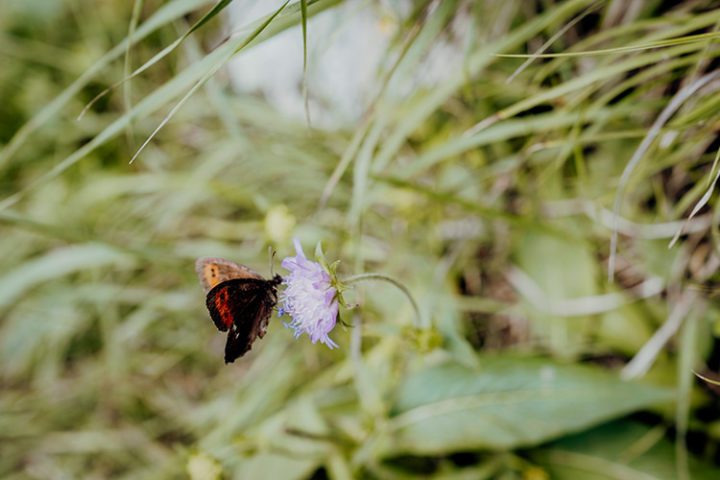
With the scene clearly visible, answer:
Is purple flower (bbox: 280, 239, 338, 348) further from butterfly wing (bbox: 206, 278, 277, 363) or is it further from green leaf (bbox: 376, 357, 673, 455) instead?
green leaf (bbox: 376, 357, 673, 455)

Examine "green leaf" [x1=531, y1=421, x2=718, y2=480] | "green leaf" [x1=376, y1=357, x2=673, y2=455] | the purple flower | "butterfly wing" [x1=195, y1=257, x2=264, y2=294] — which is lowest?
"green leaf" [x1=531, y1=421, x2=718, y2=480]

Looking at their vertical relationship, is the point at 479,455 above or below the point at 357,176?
below

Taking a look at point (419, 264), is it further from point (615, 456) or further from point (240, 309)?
point (240, 309)

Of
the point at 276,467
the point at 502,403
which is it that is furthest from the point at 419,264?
the point at 276,467

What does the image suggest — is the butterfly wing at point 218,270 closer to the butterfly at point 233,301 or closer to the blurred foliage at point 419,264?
the butterfly at point 233,301

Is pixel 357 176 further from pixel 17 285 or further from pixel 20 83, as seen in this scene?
pixel 20 83

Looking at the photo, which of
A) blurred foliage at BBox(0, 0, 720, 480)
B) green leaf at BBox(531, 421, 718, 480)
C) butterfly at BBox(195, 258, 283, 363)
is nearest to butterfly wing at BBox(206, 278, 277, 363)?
butterfly at BBox(195, 258, 283, 363)

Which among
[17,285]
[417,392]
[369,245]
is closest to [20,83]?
[17,285]
